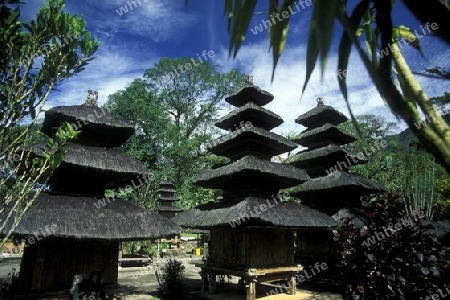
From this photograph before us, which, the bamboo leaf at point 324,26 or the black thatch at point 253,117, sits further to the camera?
the black thatch at point 253,117

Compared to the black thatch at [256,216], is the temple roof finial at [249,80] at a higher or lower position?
higher

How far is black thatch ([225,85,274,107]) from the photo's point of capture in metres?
15.5

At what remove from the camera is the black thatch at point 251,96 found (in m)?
15.5

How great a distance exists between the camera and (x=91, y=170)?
32.5ft

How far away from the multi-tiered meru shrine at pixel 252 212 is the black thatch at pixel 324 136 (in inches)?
171

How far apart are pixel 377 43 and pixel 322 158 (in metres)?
15.9

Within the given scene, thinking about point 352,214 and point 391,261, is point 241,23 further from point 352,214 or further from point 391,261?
point 352,214

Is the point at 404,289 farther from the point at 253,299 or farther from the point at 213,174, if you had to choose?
the point at 213,174

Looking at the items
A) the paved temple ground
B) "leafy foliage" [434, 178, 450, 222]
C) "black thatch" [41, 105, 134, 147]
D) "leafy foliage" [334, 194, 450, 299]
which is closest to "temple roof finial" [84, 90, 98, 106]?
"black thatch" [41, 105, 134, 147]

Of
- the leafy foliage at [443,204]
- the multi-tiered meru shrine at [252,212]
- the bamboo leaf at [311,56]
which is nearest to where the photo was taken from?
the bamboo leaf at [311,56]

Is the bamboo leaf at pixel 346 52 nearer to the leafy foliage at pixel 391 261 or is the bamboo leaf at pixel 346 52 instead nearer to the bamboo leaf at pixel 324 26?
the bamboo leaf at pixel 324 26

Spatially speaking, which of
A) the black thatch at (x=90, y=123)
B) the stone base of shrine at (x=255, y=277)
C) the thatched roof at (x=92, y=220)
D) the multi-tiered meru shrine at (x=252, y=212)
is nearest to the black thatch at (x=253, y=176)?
the multi-tiered meru shrine at (x=252, y=212)

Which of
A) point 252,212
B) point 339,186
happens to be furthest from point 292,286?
point 339,186

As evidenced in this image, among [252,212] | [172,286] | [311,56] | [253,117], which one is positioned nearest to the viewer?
[311,56]
